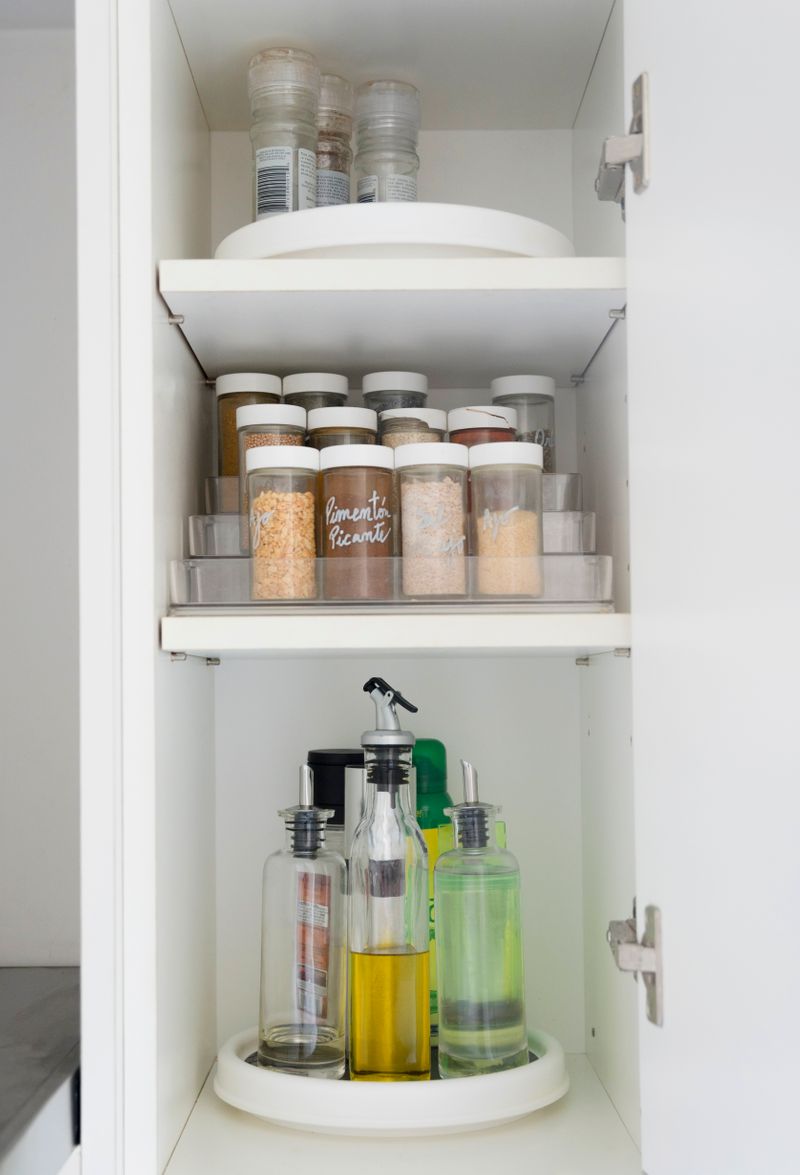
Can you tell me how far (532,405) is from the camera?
0.98 metres

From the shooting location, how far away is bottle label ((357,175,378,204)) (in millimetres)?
955

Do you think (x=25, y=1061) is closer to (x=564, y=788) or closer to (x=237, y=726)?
(x=237, y=726)

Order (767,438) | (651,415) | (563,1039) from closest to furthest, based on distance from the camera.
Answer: (767,438)
(651,415)
(563,1039)

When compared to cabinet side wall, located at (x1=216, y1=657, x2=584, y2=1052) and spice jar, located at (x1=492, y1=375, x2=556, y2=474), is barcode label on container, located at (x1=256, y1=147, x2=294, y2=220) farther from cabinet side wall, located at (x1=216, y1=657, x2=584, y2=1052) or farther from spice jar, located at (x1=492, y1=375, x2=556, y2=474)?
cabinet side wall, located at (x1=216, y1=657, x2=584, y2=1052)

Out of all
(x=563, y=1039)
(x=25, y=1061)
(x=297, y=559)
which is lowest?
(x=563, y=1039)

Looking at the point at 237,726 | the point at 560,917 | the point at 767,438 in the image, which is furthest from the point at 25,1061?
the point at 767,438

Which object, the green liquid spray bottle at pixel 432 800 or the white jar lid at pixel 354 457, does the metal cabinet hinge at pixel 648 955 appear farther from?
the white jar lid at pixel 354 457

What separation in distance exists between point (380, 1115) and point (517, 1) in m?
0.91

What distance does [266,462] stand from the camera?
836mm

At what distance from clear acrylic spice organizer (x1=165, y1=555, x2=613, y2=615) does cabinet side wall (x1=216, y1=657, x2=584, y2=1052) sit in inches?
10.8

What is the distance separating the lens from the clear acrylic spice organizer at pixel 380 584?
33.1 inches

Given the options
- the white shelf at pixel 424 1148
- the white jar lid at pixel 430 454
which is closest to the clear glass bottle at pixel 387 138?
the white jar lid at pixel 430 454

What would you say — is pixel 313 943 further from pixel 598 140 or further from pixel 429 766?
pixel 598 140

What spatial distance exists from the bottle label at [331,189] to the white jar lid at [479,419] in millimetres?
A: 224
